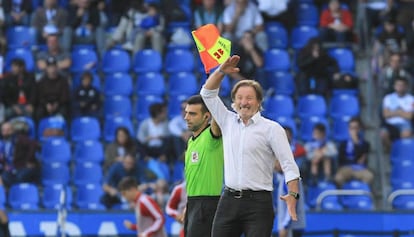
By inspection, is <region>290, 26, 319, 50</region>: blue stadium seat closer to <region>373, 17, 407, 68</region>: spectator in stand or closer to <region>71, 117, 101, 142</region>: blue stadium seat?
<region>373, 17, 407, 68</region>: spectator in stand

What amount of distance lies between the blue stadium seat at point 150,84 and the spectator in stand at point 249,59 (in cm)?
132

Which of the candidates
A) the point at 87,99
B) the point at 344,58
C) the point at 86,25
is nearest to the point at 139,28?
the point at 86,25

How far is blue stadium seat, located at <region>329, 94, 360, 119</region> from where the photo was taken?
2078cm

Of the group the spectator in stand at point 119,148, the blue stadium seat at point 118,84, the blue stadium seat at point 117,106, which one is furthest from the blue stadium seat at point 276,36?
the spectator in stand at point 119,148

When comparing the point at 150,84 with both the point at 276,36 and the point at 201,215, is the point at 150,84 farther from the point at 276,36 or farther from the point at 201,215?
the point at 201,215

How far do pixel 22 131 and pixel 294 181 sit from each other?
1049cm

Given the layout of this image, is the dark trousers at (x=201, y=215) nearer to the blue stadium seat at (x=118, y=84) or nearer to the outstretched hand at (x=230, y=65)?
the outstretched hand at (x=230, y=65)

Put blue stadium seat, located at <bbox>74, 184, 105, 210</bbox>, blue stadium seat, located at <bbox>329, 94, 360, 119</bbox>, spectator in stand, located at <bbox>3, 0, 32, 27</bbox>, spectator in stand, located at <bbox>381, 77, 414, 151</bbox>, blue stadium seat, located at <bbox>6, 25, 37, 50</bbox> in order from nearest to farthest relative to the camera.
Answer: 1. blue stadium seat, located at <bbox>74, 184, 105, 210</bbox>
2. spectator in stand, located at <bbox>381, 77, 414, 151</bbox>
3. blue stadium seat, located at <bbox>329, 94, 360, 119</bbox>
4. blue stadium seat, located at <bbox>6, 25, 37, 50</bbox>
5. spectator in stand, located at <bbox>3, 0, 32, 27</bbox>

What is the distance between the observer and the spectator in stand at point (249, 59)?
20750mm

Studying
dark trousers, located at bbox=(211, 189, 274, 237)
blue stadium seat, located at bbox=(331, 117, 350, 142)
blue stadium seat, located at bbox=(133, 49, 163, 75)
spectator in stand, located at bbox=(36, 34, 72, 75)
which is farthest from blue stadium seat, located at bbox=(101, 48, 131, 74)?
dark trousers, located at bbox=(211, 189, 274, 237)

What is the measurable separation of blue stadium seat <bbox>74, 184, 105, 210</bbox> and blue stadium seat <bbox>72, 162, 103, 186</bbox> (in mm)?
278

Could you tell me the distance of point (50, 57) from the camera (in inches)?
839

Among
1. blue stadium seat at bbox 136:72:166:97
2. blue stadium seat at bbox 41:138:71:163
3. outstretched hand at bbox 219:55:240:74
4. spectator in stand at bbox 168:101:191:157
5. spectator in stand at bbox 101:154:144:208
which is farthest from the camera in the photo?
blue stadium seat at bbox 136:72:166:97

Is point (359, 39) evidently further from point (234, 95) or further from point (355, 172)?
point (234, 95)
